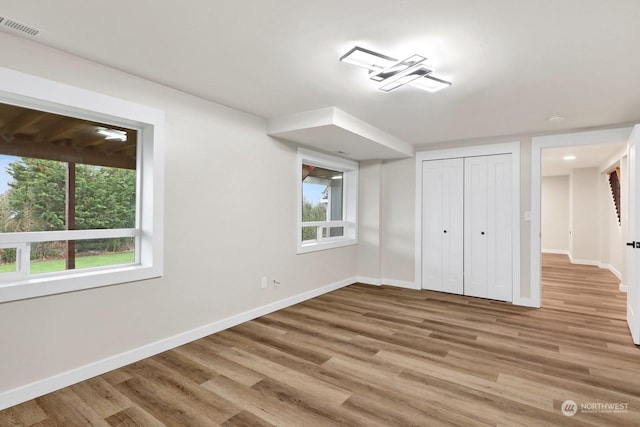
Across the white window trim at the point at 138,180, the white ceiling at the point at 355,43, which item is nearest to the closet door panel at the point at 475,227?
the white ceiling at the point at 355,43

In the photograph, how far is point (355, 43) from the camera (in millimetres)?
2170

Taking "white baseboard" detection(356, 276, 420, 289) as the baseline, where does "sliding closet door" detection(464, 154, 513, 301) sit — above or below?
above

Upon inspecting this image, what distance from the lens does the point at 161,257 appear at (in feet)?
9.44

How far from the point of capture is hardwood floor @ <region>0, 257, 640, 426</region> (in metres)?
2.01

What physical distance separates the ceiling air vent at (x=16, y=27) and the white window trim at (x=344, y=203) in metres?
2.82

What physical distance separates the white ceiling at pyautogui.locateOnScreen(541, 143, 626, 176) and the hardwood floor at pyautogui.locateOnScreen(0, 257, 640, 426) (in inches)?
123

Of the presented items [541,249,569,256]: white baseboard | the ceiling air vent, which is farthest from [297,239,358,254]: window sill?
[541,249,569,256]: white baseboard

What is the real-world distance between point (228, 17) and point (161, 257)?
198 centimetres

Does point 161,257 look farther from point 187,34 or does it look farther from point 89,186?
point 187,34

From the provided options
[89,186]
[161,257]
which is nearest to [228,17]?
[89,186]

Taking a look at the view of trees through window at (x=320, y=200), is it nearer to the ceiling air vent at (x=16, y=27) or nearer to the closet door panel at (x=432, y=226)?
the closet door panel at (x=432, y=226)

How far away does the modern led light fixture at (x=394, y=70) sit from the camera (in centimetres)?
222

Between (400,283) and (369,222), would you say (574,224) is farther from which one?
(369,222)

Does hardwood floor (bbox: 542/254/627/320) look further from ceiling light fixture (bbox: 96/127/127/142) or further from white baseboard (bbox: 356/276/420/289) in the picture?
ceiling light fixture (bbox: 96/127/127/142)
